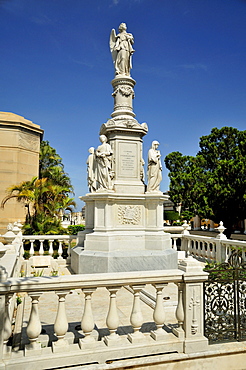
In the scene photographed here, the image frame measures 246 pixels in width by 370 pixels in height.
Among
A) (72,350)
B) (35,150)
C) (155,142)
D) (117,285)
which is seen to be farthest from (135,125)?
(35,150)

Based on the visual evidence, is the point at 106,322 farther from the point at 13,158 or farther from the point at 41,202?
the point at 13,158

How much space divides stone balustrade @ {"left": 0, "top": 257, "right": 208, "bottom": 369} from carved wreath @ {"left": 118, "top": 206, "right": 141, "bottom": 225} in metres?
4.74

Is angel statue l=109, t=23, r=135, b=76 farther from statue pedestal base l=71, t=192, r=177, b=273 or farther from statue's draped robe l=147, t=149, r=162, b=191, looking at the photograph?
statue pedestal base l=71, t=192, r=177, b=273

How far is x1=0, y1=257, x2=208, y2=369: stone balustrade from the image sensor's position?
3135 mm

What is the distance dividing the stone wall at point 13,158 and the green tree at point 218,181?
14.3m

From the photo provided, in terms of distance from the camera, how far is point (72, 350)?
327 cm

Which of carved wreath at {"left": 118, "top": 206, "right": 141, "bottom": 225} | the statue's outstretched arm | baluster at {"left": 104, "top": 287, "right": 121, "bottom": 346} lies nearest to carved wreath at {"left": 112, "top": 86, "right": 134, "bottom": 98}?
the statue's outstretched arm

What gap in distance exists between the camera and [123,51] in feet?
32.1

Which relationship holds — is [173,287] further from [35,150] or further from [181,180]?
[181,180]

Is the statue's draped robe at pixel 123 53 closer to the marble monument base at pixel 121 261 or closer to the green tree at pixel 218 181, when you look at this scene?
the marble monument base at pixel 121 261

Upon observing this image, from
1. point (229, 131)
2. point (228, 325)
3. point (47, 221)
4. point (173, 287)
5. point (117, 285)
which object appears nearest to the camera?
point (117, 285)

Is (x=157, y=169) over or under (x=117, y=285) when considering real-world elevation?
over

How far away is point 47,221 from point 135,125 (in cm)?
907

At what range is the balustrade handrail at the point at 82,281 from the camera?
3.17m
